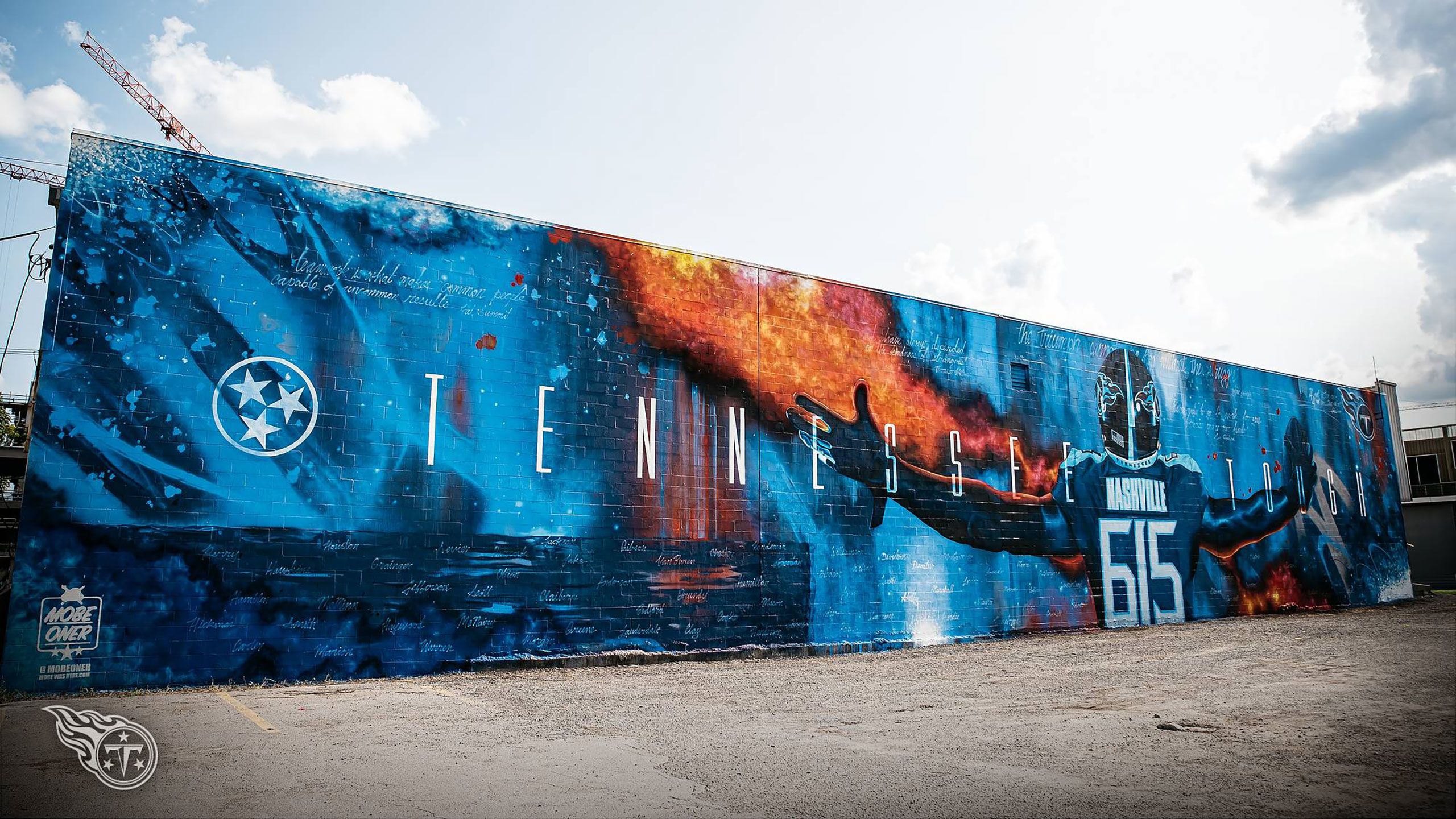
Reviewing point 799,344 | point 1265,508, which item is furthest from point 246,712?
point 1265,508

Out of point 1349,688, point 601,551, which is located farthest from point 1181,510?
point 601,551

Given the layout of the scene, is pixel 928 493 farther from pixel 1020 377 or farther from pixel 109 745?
pixel 109 745

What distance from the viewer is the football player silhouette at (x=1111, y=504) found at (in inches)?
633

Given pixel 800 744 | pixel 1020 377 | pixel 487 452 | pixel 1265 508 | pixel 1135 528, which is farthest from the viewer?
pixel 1265 508

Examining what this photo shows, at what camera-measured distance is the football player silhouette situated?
16.1 metres

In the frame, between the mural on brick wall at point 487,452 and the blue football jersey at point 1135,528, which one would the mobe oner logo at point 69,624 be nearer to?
the mural on brick wall at point 487,452

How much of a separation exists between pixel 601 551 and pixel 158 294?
6.39 meters

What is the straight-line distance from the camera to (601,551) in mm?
12938

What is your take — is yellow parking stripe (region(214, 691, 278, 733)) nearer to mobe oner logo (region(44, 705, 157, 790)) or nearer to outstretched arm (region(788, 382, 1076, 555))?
mobe oner logo (region(44, 705, 157, 790))

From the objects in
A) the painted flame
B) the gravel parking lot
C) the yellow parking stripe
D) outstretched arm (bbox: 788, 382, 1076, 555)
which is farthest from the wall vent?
the yellow parking stripe

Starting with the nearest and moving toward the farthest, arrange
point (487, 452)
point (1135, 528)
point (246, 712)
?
point (246, 712) → point (487, 452) → point (1135, 528)

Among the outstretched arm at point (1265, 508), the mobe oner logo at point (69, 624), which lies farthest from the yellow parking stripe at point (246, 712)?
the outstretched arm at point (1265, 508)

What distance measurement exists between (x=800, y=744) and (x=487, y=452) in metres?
6.76

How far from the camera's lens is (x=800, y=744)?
710 cm
